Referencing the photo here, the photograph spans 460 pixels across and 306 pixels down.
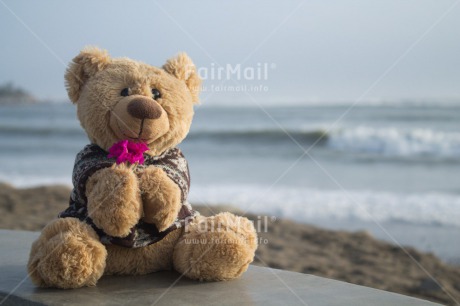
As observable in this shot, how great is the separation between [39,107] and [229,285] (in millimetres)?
23264

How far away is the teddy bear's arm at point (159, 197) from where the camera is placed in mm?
2064

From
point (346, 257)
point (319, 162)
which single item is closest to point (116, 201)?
point (346, 257)

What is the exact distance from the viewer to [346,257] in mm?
5012

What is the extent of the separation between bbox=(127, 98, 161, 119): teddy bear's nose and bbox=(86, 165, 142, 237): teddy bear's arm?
0.63 feet

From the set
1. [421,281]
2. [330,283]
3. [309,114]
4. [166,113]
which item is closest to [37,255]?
[166,113]

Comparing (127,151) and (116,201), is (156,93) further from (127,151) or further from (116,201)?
(116,201)

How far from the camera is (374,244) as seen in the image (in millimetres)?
5289

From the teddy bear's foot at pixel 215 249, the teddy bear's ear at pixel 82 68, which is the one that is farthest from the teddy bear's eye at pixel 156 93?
the teddy bear's foot at pixel 215 249

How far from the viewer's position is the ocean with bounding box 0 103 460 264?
6422 millimetres

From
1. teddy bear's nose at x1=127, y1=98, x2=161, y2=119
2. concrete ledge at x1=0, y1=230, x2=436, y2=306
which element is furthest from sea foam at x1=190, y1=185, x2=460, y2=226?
teddy bear's nose at x1=127, y1=98, x2=161, y2=119

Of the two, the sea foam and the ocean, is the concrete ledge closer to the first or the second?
the ocean

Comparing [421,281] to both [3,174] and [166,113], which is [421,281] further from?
[3,174]

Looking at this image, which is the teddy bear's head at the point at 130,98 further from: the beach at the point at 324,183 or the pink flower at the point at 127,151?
the beach at the point at 324,183

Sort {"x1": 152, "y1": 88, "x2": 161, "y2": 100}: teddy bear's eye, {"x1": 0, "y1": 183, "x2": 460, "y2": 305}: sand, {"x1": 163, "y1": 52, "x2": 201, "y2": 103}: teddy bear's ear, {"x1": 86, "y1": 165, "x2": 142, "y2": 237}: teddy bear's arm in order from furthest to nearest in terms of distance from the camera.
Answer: {"x1": 0, "y1": 183, "x2": 460, "y2": 305}: sand, {"x1": 163, "y1": 52, "x2": 201, "y2": 103}: teddy bear's ear, {"x1": 152, "y1": 88, "x2": 161, "y2": 100}: teddy bear's eye, {"x1": 86, "y1": 165, "x2": 142, "y2": 237}: teddy bear's arm
